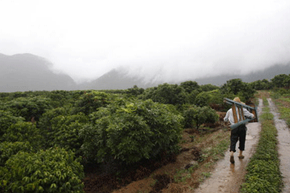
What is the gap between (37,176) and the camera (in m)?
3.53

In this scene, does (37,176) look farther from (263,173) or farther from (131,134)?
(263,173)

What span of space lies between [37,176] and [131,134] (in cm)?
348

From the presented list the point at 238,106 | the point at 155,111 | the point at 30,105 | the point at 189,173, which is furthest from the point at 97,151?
the point at 30,105

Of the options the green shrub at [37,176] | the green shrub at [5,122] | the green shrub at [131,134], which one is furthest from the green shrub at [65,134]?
the green shrub at [37,176]

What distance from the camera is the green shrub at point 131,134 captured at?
644 centimetres

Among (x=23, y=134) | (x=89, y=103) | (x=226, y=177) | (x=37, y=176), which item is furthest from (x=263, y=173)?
(x=89, y=103)

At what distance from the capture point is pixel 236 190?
4582 millimetres

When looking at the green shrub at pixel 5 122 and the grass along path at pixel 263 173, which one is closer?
the grass along path at pixel 263 173

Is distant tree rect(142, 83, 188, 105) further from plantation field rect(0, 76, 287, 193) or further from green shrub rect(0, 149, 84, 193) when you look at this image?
green shrub rect(0, 149, 84, 193)

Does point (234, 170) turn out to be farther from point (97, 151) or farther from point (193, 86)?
point (193, 86)

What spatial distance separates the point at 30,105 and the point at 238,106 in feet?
49.4

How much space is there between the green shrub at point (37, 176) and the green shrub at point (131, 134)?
8.04 feet

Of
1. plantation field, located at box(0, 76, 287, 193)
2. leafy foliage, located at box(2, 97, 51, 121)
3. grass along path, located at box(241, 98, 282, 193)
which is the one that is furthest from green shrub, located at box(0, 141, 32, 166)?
leafy foliage, located at box(2, 97, 51, 121)

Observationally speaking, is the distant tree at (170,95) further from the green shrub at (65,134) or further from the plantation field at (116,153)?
the green shrub at (65,134)
